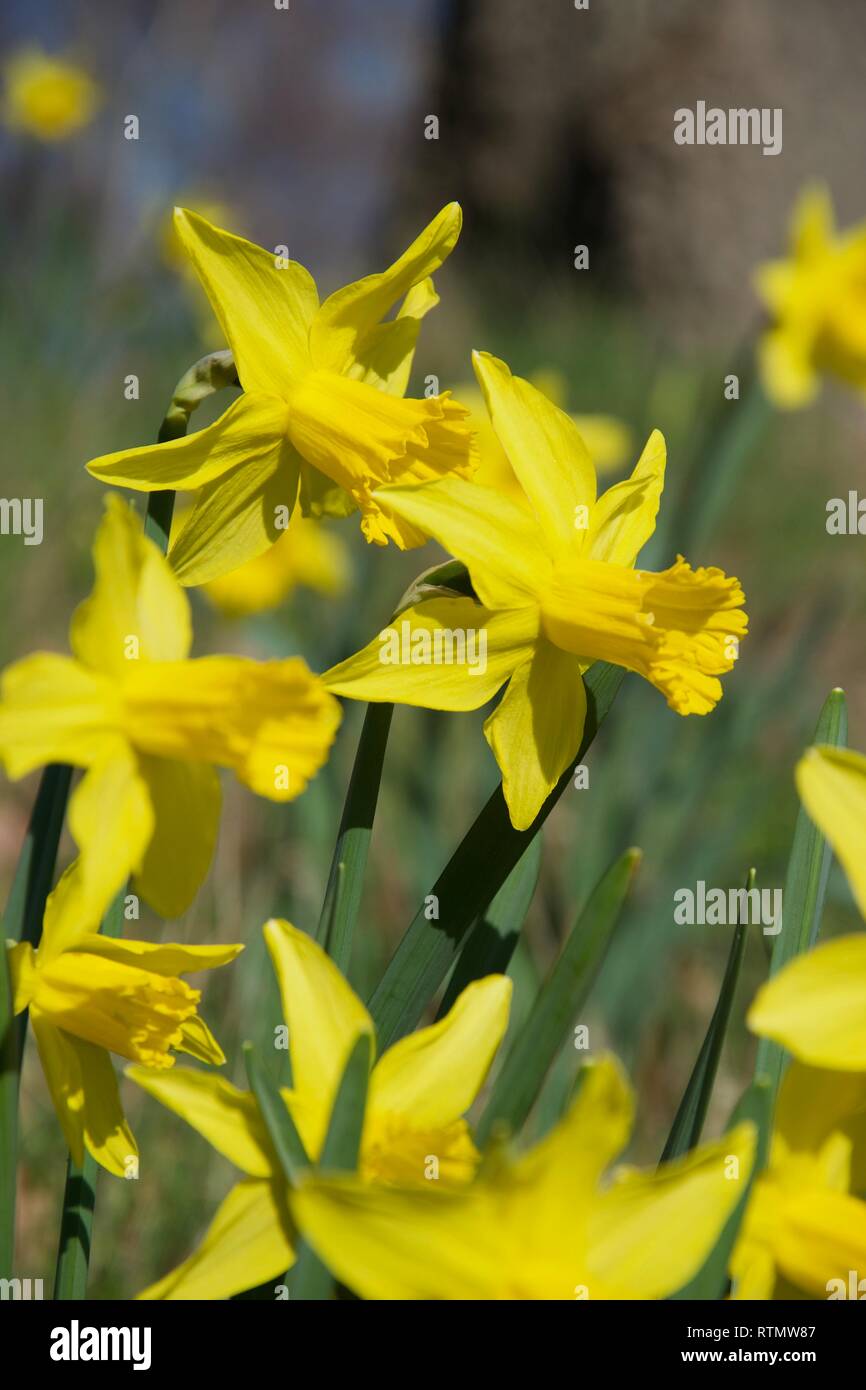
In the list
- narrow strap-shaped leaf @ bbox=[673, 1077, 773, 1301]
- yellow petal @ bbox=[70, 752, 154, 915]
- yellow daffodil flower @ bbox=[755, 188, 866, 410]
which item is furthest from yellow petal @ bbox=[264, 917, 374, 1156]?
yellow daffodil flower @ bbox=[755, 188, 866, 410]

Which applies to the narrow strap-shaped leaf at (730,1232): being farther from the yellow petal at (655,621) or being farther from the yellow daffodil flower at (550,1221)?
the yellow petal at (655,621)

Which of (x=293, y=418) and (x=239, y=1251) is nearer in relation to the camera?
(x=239, y=1251)

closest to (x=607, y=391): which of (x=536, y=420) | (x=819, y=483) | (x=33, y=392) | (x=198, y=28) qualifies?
(x=819, y=483)

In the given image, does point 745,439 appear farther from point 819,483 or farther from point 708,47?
point 708,47

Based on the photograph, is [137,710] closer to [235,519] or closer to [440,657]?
[440,657]

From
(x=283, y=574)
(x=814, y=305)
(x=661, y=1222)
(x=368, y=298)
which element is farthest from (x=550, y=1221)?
(x=814, y=305)

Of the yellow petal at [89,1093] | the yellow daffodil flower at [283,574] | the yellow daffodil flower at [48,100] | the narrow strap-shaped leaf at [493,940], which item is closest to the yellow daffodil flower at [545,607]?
the narrow strap-shaped leaf at [493,940]
